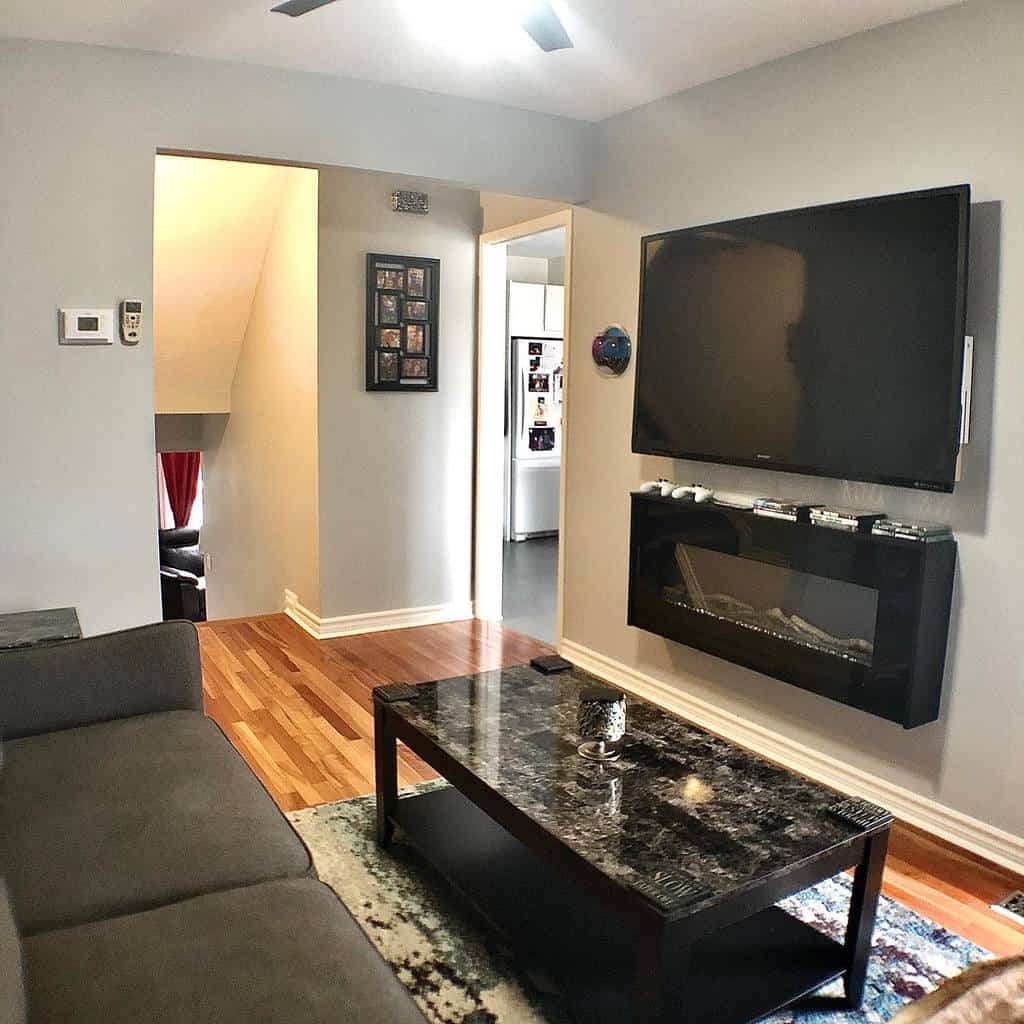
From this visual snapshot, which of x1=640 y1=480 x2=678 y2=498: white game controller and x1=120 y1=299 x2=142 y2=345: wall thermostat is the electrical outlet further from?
x1=120 y1=299 x2=142 y2=345: wall thermostat

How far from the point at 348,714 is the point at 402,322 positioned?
2099 millimetres

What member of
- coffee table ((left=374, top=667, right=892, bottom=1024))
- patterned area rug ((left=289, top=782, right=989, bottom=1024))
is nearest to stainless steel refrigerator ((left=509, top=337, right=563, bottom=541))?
patterned area rug ((left=289, top=782, right=989, bottom=1024))

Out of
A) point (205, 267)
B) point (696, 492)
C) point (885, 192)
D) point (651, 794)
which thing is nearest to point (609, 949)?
point (651, 794)

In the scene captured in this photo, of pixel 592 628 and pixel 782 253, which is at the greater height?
pixel 782 253

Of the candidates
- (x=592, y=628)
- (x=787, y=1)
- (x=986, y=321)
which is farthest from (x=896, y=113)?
(x=592, y=628)

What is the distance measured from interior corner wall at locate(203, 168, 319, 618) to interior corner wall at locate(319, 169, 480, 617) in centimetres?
10

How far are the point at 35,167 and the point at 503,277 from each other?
257 centimetres

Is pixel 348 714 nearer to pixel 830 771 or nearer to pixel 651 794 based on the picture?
pixel 830 771

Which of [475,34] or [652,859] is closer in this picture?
[652,859]

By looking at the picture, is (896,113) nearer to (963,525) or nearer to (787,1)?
(787,1)

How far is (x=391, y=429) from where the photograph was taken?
509cm

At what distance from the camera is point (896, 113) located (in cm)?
298

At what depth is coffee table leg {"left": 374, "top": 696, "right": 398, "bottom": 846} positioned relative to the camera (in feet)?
9.05

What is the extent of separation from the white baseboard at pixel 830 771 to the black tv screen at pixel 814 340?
1.01 m
